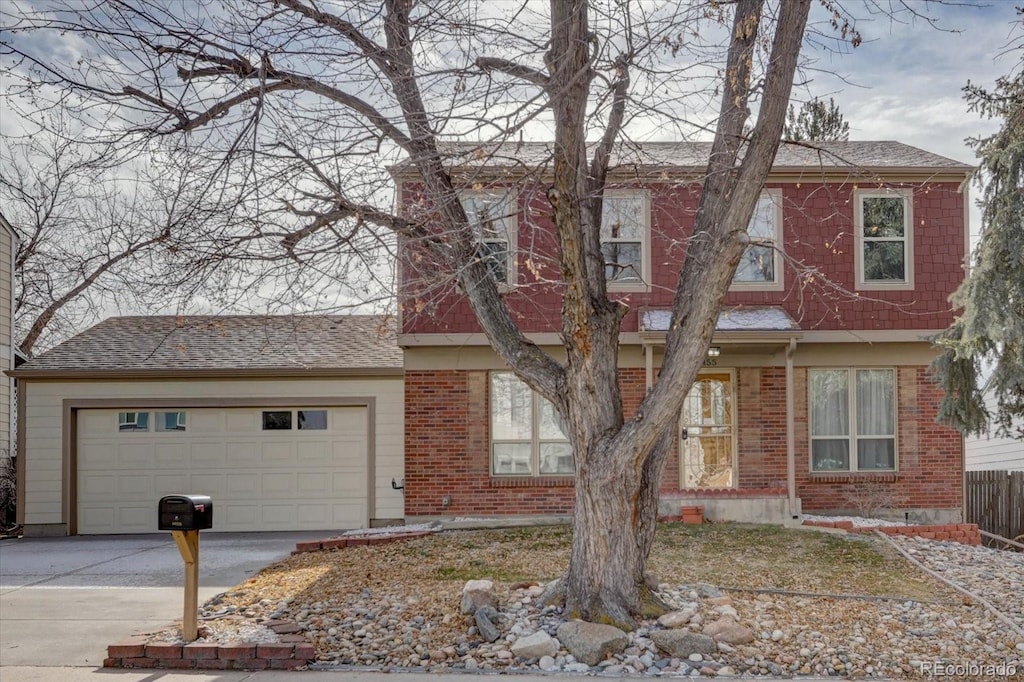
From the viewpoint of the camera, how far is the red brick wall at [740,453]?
46.6ft

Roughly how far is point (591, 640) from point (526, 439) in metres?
7.53

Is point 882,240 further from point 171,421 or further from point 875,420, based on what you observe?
point 171,421

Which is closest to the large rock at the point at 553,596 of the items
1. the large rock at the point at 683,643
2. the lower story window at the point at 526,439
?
the large rock at the point at 683,643

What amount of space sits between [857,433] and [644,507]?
804cm

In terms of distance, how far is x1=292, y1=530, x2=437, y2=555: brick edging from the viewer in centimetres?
1145

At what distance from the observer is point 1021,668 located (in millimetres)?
6766

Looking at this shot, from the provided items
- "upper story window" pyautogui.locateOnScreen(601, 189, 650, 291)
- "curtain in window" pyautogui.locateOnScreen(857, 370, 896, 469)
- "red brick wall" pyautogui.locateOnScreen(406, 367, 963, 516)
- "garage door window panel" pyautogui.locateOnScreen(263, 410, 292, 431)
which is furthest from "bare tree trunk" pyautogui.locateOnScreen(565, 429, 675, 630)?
"garage door window panel" pyautogui.locateOnScreen(263, 410, 292, 431)

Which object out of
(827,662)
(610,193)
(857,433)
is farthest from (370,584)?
(857,433)

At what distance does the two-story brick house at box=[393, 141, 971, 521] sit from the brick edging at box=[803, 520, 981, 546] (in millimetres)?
1558

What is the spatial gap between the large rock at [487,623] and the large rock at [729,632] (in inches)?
65.6

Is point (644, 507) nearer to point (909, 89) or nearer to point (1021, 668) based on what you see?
point (1021, 668)

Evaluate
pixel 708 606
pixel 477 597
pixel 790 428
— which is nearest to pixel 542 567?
pixel 477 597

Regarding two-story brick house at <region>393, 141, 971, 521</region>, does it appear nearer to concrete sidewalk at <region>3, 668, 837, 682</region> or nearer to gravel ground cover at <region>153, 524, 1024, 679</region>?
gravel ground cover at <region>153, 524, 1024, 679</region>

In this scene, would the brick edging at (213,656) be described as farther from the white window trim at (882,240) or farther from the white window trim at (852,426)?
the white window trim at (882,240)
